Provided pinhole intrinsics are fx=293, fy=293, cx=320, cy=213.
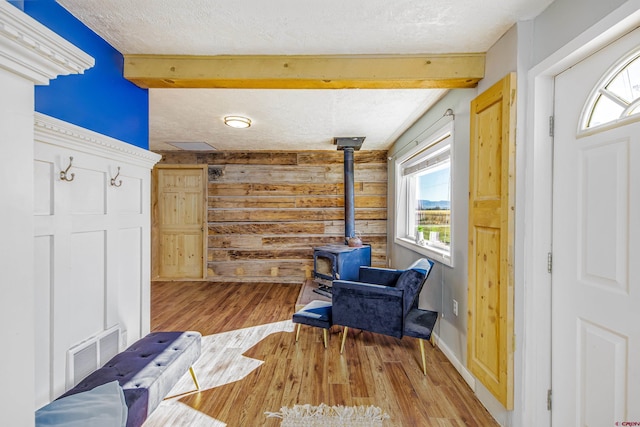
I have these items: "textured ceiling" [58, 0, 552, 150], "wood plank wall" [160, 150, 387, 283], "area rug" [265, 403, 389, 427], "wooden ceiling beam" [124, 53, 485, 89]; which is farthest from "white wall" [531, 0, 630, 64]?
"wood plank wall" [160, 150, 387, 283]

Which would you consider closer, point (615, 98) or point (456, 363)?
point (615, 98)

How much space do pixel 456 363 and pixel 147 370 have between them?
2197mm

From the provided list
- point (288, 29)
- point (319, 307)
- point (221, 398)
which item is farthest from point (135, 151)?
point (319, 307)

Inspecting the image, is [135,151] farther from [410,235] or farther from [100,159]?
[410,235]

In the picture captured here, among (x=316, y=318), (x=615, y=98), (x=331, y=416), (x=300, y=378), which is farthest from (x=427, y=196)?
(x=331, y=416)

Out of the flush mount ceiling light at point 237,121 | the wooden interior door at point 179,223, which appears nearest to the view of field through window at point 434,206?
the flush mount ceiling light at point 237,121

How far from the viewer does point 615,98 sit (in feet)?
4.09

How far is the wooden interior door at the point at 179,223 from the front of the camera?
531 centimetres

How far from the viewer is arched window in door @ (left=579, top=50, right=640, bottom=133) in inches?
46.1

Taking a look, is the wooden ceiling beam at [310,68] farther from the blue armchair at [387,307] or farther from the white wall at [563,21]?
the blue armchair at [387,307]

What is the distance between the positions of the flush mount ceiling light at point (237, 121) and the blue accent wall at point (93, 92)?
3.88ft

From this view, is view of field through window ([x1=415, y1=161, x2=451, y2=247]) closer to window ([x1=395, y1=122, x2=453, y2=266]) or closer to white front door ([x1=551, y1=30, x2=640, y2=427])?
window ([x1=395, y1=122, x2=453, y2=266])

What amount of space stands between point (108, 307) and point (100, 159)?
0.88 metres

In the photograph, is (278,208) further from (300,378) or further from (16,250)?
(16,250)
